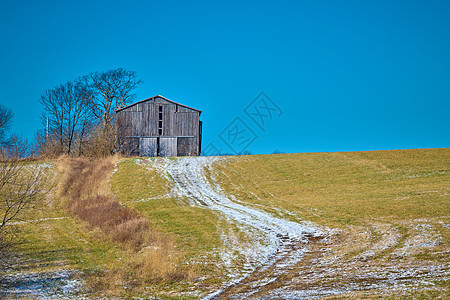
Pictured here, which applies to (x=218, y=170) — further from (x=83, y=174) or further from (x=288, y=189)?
(x=83, y=174)

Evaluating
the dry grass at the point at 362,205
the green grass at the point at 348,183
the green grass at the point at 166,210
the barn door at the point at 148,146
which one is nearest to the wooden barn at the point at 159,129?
the barn door at the point at 148,146

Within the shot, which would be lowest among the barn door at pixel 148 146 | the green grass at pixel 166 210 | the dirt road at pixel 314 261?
the dirt road at pixel 314 261

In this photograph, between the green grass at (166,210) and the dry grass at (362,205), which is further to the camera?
the green grass at (166,210)

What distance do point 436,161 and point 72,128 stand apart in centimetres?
5078

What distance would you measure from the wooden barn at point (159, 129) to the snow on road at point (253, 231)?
16582 mm

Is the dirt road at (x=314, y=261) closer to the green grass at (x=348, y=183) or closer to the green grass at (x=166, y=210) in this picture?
the green grass at (x=166, y=210)

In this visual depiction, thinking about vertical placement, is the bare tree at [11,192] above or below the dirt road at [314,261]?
above

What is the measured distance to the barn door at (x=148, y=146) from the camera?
54.4 metres

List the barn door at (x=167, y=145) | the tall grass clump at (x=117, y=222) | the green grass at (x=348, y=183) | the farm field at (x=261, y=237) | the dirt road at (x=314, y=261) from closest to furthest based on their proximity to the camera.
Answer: the dirt road at (x=314, y=261) → the farm field at (x=261, y=237) → the tall grass clump at (x=117, y=222) → the green grass at (x=348, y=183) → the barn door at (x=167, y=145)

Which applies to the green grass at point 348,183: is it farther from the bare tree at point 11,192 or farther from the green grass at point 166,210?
the bare tree at point 11,192

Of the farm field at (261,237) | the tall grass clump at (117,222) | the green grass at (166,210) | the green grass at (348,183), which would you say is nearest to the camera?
the farm field at (261,237)

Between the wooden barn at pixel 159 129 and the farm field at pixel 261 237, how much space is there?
14.7 meters

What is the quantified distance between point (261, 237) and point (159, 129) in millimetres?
38032

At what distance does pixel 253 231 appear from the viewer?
20438 mm
